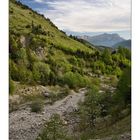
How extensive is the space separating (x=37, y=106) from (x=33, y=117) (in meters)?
0.07

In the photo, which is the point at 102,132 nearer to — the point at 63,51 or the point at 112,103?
the point at 112,103

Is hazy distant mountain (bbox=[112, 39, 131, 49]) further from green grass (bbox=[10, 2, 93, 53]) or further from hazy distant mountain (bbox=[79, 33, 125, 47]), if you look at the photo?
green grass (bbox=[10, 2, 93, 53])

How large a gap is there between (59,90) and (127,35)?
54cm

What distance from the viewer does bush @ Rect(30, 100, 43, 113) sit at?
377cm

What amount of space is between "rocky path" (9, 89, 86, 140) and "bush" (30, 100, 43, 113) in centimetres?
2

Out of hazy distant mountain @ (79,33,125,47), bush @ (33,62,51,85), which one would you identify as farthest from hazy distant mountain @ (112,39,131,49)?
bush @ (33,62,51,85)

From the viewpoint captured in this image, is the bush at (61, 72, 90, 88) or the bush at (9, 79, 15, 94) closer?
the bush at (9, 79, 15, 94)

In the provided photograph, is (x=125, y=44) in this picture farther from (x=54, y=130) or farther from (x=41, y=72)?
(x=54, y=130)

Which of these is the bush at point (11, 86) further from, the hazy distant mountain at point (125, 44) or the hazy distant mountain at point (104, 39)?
the hazy distant mountain at point (125, 44)

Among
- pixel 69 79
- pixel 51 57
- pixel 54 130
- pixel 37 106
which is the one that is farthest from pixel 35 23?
pixel 54 130

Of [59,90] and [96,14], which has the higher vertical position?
[96,14]

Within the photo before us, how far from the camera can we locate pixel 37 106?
3773 mm
